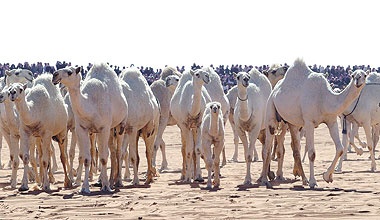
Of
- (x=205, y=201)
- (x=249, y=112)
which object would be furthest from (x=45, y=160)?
(x=249, y=112)

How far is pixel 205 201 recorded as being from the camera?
12.1 m

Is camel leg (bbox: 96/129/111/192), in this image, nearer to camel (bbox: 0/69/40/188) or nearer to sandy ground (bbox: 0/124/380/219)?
sandy ground (bbox: 0/124/380/219)

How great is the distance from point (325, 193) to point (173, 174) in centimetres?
647

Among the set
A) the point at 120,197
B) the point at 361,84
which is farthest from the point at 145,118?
the point at 361,84

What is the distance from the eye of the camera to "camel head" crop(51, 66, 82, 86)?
1298cm

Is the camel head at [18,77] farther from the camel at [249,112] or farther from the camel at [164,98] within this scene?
the camel at [249,112]

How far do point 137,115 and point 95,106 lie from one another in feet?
6.88

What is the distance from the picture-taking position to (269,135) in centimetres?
1523

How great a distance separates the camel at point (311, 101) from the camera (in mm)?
13906

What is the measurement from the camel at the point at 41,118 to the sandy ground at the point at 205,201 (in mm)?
556

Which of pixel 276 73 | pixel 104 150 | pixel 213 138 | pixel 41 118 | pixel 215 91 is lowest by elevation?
pixel 104 150

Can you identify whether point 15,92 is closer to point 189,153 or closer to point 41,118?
point 41,118

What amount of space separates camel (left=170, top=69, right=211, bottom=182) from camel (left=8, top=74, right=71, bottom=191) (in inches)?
94.0

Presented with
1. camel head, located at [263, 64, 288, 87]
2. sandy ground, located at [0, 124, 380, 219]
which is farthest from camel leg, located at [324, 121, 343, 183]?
camel head, located at [263, 64, 288, 87]
